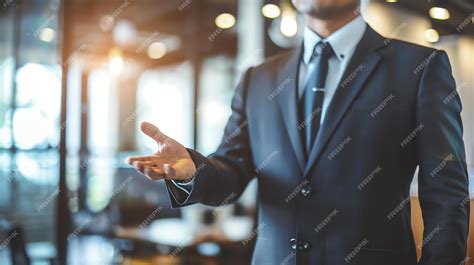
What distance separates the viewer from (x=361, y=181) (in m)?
1.44

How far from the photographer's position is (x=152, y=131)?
4.53 ft

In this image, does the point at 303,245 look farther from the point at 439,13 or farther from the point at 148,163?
the point at 439,13

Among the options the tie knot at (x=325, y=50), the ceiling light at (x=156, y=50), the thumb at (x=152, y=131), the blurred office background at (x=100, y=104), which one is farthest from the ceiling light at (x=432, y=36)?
the ceiling light at (x=156, y=50)

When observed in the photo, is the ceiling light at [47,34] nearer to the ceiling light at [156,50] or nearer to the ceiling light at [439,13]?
the ceiling light at [439,13]

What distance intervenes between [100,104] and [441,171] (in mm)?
8497

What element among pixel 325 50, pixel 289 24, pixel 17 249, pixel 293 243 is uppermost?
pixel 289 24

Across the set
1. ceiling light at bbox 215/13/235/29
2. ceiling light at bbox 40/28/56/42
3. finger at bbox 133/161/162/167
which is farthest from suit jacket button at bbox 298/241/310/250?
ceiling light at bbox 215/13/235/29

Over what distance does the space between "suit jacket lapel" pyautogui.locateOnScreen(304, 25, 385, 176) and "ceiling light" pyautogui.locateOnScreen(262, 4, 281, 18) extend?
10.3ft

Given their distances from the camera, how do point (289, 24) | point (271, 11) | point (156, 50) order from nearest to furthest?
1. point (289, 24)
2. point (271, 11)
3. point (156, 50)

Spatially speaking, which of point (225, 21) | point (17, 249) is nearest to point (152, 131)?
point (17, 249)

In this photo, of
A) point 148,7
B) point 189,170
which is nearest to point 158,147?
point 189,170

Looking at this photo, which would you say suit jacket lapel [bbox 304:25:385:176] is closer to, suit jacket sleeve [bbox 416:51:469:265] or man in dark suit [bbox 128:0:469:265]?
man in dark suit [bbox 128:0:469:265]

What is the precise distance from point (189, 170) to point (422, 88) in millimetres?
648

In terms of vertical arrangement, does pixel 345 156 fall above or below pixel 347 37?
below
